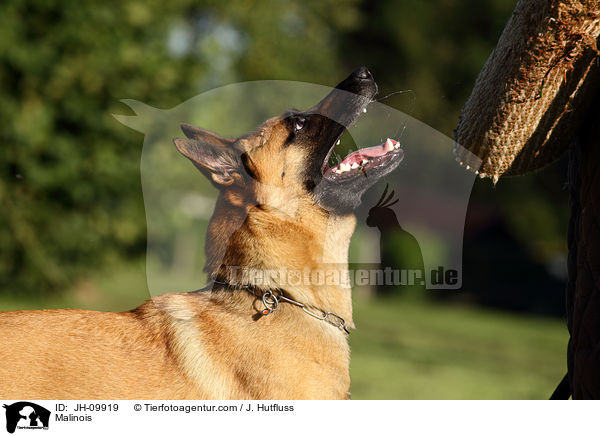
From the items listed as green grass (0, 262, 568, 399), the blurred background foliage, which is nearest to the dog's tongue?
green grass (0, 262, 568, 399)

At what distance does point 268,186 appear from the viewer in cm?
254

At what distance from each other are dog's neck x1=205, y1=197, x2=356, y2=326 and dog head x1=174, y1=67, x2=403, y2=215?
73mm

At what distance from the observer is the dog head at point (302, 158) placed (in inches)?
89.2

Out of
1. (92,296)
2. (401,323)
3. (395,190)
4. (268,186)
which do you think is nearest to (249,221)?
(268,186)

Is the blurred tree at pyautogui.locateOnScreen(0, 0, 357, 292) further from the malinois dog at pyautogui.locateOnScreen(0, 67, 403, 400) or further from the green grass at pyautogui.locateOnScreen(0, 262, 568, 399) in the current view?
the malinois dog at pyautogui.locateOnScreen(0, 67, 403, 400)

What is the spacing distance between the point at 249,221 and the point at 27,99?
7.15 meters

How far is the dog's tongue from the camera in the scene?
2.23 m

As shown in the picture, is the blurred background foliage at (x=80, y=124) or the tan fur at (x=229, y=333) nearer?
the tan fur at (x=229, y=333)

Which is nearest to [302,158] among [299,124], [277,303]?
[299,124]

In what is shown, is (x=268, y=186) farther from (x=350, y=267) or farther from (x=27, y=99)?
(x=27, y=99)

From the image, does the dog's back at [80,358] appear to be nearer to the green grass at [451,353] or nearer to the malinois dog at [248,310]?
the malinois dog at [248,310]

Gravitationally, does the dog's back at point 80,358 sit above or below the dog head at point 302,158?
below
